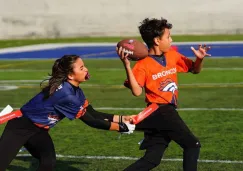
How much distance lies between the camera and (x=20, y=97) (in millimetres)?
14383

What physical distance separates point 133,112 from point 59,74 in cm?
587

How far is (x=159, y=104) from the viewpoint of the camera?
671 centimetres

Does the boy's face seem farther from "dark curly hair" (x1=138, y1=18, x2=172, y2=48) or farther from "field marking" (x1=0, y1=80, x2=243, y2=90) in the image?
"field marking" (x1=0, y1=80, x2=243, y2=90)

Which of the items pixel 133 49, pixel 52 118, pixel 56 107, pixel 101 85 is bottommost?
pixel 101 85

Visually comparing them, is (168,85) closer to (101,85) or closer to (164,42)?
(164,42)

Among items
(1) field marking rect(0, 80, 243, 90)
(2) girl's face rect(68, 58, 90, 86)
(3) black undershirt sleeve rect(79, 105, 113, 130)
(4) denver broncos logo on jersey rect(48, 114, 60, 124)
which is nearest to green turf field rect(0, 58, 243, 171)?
(1) field marking rect(0, 80, 243, 90)

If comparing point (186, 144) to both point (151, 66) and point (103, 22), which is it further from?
point (103, 22)

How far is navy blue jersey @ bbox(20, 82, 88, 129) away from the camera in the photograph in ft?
20.7

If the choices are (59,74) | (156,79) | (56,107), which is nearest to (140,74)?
(156,79)

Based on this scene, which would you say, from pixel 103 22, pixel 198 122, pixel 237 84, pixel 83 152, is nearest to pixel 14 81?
pixel 237 84

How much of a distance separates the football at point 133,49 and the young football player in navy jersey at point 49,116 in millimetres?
476

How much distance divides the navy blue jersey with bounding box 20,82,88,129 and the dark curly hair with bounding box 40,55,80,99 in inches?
1.7

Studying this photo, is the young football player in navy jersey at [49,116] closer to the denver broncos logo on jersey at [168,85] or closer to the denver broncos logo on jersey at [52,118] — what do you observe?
the denver broncos logo on jersey at [52,118]

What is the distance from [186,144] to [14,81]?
11.5 m
